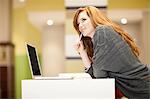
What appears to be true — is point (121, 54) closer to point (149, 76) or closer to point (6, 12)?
point (149, 76)

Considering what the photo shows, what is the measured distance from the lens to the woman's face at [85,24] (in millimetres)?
1955

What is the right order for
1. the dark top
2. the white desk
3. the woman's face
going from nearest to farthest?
the white desk < the dark top < the woman's face

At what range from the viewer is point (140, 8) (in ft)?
13.2

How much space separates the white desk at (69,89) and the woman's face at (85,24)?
1.56 ft

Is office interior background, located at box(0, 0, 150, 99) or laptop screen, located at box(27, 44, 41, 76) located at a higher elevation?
office interior background, located at box(0, 0, 150, 99)

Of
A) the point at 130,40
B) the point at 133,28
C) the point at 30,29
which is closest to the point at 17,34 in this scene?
the point at 30,29

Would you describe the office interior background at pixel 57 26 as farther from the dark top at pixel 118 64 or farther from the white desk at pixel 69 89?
the white desk at pixel 69 89

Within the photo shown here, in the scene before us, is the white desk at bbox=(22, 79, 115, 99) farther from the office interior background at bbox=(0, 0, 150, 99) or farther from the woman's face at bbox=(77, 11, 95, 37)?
the office interior background at bbox=(0, 0, 150, 99)

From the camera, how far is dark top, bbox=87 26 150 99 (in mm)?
1694

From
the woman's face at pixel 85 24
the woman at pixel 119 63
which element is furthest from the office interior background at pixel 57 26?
the woman at pixel 119 63

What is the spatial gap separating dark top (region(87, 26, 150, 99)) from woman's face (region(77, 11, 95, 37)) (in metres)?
0.21

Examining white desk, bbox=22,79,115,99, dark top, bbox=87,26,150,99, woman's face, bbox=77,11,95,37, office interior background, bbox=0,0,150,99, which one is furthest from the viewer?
office interior background, bbox=0,0,150,99

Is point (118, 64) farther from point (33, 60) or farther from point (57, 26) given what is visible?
point (57, 26)

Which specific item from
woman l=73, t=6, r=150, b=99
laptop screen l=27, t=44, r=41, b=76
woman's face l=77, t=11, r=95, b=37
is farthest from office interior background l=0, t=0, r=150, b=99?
woman l=73, t=6, r=150, b=99
